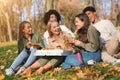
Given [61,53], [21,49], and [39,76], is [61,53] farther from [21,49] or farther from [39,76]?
[21,49]

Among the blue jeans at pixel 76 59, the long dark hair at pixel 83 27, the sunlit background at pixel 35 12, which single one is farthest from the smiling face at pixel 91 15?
the sunlit background at pixel 35 12

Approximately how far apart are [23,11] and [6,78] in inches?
1111

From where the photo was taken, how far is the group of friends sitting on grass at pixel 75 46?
18.1ft

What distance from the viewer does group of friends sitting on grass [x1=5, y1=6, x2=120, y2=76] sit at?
5520 millimetres

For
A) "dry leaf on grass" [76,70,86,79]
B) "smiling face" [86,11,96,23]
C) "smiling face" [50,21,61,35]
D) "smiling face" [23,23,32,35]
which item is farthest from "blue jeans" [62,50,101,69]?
"smiling face" [23,23,32,35]

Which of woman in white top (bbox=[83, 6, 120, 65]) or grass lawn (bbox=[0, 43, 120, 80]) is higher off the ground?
woman in white top (bbox=[83, 6, 120, 65])

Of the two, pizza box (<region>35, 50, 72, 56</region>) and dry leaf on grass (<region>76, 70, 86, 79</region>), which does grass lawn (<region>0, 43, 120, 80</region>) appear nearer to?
dry leaf on grass (<region>76, 70, 86, 79</region>)

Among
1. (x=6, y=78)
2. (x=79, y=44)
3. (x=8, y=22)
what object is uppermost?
(x=79, y=44)

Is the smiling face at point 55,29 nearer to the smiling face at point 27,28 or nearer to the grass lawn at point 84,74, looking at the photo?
the smiling face at point 27,28

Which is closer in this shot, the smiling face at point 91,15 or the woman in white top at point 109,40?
the woman in white top at point 109,40

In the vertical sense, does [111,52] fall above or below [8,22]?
above

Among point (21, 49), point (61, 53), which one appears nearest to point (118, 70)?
point (61, 53)

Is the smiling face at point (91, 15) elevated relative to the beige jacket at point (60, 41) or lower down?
elevated

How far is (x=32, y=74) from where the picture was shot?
17.9 ft
